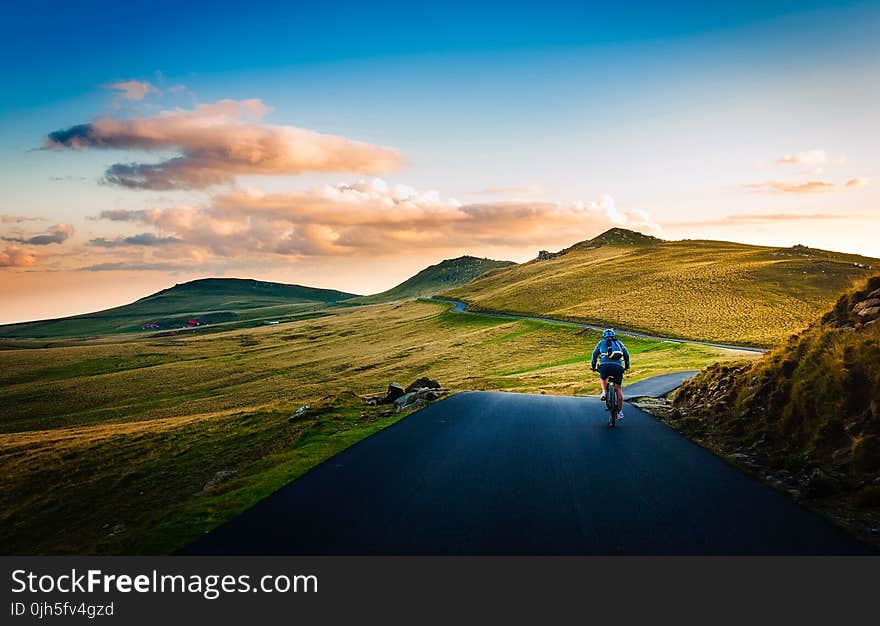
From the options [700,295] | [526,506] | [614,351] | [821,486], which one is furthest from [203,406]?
[700,295]

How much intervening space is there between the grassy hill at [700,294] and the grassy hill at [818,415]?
130 ft

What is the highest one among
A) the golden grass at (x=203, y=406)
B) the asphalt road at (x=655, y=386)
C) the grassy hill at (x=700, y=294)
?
the grassy hill at (x=700, y=294)

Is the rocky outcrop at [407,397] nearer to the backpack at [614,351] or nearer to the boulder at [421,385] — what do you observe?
the boulder at [421,385]

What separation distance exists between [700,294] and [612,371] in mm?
80801

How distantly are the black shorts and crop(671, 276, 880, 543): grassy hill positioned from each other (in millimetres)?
2675

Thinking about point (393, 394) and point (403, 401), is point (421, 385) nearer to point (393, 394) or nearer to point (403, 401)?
point (393, 394)

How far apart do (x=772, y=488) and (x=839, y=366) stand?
4.54 meters

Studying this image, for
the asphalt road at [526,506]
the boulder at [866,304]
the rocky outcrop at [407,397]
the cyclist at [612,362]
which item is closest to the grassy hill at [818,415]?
the boulder at [866,304]

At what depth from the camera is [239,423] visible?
32.8 m

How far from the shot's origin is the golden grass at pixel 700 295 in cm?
6662

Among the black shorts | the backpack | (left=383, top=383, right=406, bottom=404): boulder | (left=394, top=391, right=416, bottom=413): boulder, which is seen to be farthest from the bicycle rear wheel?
(left=383, top=383, right=406, bottom=404): boulder

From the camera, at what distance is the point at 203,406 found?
59531 millimetres
